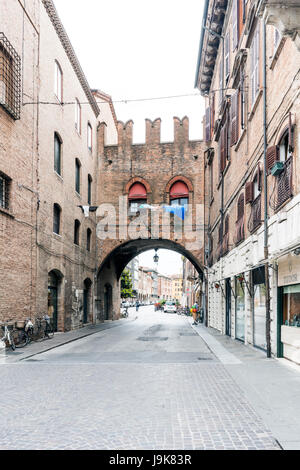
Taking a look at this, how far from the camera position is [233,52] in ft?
62.6

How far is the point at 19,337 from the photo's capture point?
51.8ft

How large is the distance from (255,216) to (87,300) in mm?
16704

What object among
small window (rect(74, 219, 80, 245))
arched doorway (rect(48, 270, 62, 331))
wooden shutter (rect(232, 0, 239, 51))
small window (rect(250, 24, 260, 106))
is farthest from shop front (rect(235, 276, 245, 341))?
small window (rect(74, 219, 80, 245))

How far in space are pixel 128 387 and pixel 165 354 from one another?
5352 millimetres

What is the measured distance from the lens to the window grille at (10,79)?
14.9 m

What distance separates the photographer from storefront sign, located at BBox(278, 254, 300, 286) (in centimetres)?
1028

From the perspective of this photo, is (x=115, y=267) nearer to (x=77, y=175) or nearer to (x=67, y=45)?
(x=77, y=175)

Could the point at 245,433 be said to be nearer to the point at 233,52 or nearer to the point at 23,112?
the point at 23,112

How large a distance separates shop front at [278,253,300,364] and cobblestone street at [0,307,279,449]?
171cm

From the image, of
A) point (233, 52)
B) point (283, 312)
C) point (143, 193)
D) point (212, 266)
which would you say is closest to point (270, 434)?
point (283, 312)

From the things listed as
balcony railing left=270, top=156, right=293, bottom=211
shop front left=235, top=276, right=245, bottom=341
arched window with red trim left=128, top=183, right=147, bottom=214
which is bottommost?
shop front left=235, top=276, right=245, bottom=341

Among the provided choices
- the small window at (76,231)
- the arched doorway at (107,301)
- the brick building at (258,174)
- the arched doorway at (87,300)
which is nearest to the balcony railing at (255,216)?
the brick building at (258,174)

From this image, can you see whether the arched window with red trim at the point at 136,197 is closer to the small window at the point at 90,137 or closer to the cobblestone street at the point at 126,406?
the small window at the point at 90,137

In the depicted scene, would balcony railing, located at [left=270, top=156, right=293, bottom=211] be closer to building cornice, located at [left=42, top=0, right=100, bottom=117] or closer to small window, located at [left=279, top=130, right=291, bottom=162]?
small window, located at [left=279, top=130, right=291, bottom=162]
